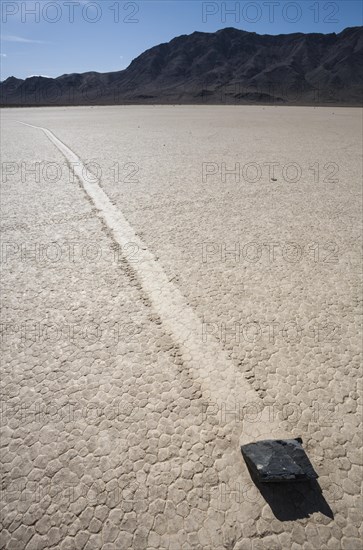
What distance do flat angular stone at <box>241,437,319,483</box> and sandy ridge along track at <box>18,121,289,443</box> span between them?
0.29 feet

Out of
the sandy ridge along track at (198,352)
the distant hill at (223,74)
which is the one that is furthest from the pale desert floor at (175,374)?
the distant hill at (223,74)

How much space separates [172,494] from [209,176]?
5.12 metres

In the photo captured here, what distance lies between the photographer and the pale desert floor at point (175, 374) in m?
1.19

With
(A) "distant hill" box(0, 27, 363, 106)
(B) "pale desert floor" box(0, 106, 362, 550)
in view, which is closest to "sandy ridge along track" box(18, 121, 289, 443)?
(B) "pale desert floor" box(0, 106, 362, 550)

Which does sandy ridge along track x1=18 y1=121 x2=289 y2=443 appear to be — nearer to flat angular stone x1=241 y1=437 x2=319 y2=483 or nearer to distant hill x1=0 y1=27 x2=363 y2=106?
flat angular stone x1=241 y1=437 x2=319 y2=483

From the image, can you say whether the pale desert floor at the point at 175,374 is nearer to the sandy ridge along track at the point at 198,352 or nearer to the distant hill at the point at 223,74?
the sandy ridge along track at the point at 198,352

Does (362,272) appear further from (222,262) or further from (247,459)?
(247,459)

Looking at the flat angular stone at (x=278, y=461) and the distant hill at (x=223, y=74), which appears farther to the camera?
the distant hill at (x=223, y=74)

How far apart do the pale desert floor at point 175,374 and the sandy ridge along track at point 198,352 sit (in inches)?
0.4

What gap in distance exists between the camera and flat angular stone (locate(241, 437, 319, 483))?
49.6 inches

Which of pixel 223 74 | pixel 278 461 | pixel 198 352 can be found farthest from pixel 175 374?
pixel 223 74

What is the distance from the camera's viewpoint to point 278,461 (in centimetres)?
131

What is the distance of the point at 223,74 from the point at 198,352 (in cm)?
10562

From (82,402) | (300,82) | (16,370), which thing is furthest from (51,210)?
(300,82)
